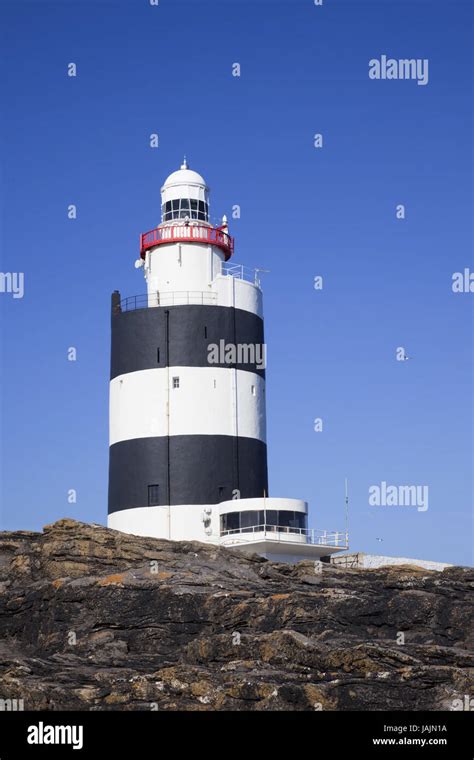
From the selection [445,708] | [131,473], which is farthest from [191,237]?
[445,708]

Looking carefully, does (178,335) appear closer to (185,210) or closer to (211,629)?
(185,210)

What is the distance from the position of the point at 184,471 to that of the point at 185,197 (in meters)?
13.0

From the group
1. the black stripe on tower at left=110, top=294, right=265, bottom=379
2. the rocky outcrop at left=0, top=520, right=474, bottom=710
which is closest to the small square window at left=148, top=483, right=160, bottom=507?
the black stripe on tower at left=110, top=294, right=265, bottom=379

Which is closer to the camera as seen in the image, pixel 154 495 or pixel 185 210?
pixel 154 495

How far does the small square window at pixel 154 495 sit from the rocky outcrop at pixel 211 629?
13.0 meters

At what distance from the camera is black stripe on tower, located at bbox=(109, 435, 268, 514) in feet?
156

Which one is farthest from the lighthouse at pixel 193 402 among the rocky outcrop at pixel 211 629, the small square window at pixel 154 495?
the rocky outcrop at pixel 211 629

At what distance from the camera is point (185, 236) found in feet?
166

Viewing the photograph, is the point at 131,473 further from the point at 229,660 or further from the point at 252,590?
the point at 229,660

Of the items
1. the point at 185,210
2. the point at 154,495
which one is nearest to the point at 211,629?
the point at 154,495

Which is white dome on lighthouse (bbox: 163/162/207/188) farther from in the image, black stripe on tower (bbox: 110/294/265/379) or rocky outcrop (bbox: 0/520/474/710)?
rocky outcrop (bbox: 0/520/474/710)

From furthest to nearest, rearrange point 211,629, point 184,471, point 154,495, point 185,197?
point 185,197, point 154,495, point 184,471, point 211,629
